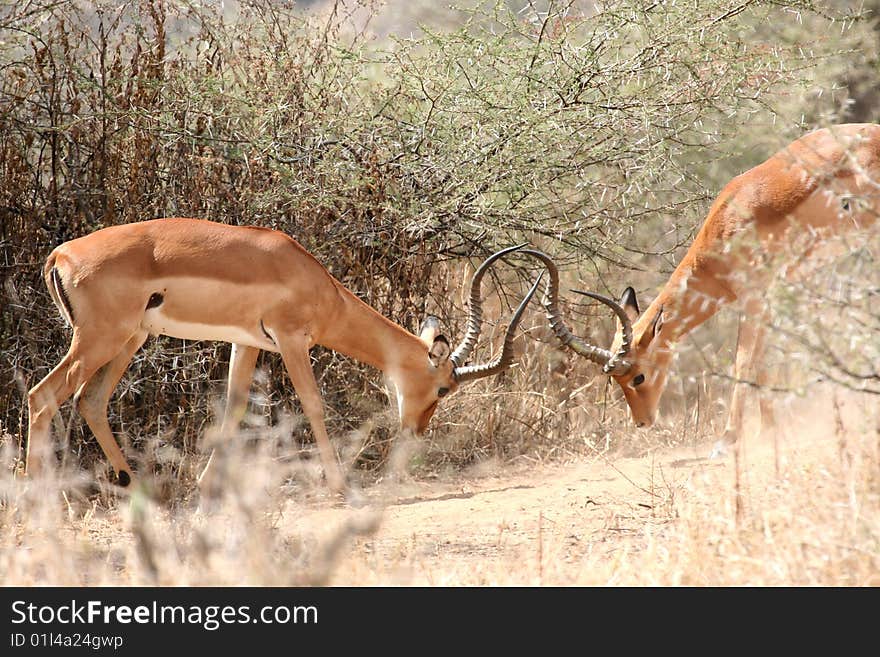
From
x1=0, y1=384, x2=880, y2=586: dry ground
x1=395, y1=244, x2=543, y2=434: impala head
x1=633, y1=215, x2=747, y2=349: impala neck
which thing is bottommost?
x1=0, y1=384, x2=880, y2=586: dry ground

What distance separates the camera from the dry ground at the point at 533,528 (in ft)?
12.2

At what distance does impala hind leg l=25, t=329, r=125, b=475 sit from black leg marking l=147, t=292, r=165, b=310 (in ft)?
0.98

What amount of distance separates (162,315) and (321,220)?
5.36ft

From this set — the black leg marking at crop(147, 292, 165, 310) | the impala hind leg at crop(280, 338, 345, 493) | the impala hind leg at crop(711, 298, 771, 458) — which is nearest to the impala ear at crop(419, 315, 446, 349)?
the impala hind leg at crop(280, 338, 345, 493)

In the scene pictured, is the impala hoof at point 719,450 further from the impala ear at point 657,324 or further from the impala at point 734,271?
the impala ear at point 657,324

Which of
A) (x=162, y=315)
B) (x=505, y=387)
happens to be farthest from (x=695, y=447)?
(x=162, y=315)

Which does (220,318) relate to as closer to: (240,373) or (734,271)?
(240,373)

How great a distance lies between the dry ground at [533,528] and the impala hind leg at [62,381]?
1.01ft

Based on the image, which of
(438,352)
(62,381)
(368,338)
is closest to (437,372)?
(438,352)

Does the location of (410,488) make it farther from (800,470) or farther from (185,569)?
(185,569)

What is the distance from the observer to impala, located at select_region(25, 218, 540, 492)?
6.08 m

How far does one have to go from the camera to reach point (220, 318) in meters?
6.40

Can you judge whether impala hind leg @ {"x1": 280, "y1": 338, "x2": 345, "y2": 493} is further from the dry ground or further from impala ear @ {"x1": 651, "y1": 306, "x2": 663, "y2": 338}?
impala ear @ {"x1": 651, "y1": 306, "x2": 663, "y2": 338}

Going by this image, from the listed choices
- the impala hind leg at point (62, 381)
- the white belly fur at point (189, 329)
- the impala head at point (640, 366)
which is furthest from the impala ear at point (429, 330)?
the impala hind leg at point (62, 381)
